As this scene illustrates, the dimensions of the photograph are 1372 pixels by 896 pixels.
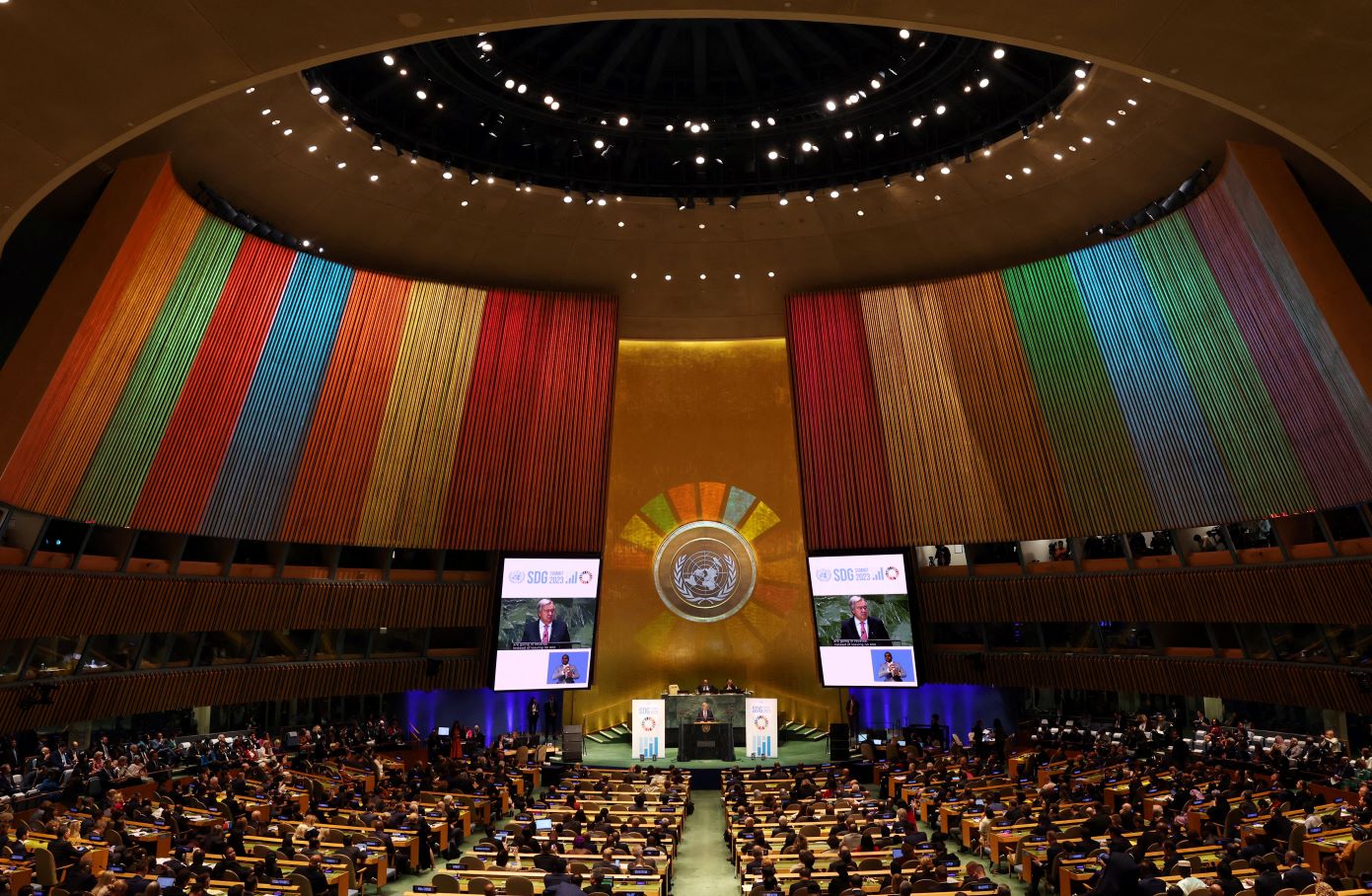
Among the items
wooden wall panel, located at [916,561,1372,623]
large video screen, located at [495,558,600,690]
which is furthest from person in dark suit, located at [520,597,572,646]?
wooden wall panel, located at [916,561,1372,623]

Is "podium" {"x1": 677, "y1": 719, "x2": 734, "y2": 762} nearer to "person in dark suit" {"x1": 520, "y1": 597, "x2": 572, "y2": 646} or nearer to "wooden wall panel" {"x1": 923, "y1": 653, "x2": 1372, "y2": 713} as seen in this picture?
"person in dark suit" {"x1": 520, "y1": 597, "x2": 572, "y2": 646}

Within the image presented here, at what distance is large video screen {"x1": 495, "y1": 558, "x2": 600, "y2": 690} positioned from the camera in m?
20.6

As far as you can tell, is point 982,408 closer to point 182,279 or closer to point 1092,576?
point 1092,576

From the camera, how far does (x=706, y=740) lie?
2130cm

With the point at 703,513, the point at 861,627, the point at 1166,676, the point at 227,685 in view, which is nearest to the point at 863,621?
the point at 861,627

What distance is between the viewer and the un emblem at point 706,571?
25609 millimetres

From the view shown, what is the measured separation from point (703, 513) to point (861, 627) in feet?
22.0

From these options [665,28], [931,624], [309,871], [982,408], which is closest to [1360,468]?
[982,408]

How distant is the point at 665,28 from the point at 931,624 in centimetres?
1351

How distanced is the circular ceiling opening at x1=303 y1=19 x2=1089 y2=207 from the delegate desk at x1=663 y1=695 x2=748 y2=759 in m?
11.0

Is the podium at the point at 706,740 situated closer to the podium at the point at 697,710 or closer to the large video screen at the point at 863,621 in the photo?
the podium at the point at 697,710

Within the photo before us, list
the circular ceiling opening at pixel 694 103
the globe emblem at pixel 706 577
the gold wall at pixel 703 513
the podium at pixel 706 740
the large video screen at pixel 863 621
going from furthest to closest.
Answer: the globe emblem at pixel 706 577 < the gold wall at pixel 703 513 < the podium at pixel 706 740 < the large video screen at pixel 863 621 < the circular ceiling opening at pixel 694 103

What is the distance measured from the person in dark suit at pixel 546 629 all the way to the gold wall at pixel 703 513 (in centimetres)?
450

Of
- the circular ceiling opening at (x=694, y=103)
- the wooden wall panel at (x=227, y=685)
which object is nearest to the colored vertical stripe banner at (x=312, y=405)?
the wooden wall panel at (x=227, y=685)
